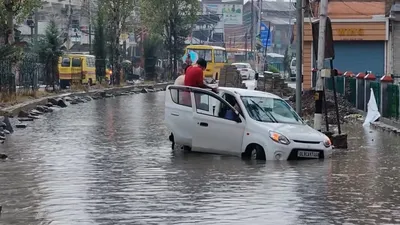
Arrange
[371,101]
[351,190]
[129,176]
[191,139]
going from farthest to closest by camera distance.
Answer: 1. [371,101]
2. [191,139]
3. [129,176]
4. [351,190]

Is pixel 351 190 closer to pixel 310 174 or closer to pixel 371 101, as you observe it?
pixel 310 174

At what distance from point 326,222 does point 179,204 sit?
6.59 ft

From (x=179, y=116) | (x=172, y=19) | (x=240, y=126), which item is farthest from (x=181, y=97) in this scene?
(x=172, y=19)

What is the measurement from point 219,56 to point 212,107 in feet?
151

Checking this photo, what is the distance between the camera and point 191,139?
16938 millimetres

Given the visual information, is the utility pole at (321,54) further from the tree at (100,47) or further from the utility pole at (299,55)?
the tree at (100,47)

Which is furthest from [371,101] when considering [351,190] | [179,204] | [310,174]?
[179,204]

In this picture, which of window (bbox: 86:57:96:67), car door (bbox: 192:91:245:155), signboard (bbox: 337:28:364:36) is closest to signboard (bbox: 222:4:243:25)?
window (bbox: 86:57:96:67)

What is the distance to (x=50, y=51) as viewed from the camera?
39281 millimetres

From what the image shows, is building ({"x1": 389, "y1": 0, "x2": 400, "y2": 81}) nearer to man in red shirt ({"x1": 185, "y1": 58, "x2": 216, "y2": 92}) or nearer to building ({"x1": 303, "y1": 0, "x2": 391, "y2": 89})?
building ({"x1": 303, "y1": 0, "x2": 391, "y2": 89})

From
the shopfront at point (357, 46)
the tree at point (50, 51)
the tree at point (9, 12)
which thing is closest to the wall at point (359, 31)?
the shopfront at point (357, 46)

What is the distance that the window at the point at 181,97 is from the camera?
17125 mm

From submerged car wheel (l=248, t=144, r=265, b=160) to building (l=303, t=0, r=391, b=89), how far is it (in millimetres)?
22176

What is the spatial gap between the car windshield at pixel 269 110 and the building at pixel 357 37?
21.0 metres
